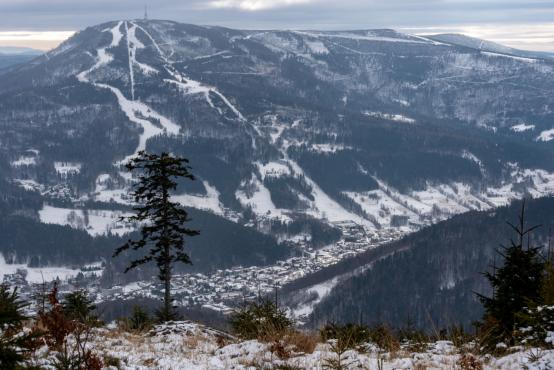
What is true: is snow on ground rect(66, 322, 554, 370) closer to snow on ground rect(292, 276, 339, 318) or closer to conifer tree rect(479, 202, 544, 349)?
conifer tree rect(479, 202, 544, 349)

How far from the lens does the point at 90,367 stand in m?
10.7

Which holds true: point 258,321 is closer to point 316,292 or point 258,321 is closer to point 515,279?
point 515,279

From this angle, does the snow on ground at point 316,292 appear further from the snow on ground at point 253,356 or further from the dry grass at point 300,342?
the dry grass at point 300,342

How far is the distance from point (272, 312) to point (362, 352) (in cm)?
614

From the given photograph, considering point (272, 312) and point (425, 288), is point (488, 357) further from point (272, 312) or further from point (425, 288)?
point (425, 288)

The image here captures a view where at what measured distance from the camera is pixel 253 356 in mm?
15234

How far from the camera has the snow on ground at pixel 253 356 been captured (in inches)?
512

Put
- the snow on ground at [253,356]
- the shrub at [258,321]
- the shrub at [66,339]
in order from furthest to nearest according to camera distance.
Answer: the shrub at [258,321] → the snow on ground at [253,356] → the shrub at [66,339]

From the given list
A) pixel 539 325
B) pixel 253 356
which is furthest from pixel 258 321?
pixel 539 325

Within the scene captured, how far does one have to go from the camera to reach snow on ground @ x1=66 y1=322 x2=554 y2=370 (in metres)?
13.0

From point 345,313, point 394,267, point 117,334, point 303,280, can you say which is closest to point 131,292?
point 303,280

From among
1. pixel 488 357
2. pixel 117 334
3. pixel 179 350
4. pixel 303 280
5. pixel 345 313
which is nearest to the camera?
pixel 488 357

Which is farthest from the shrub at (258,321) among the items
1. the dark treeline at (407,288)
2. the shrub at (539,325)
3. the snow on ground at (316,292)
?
the snow on ground at (316,292)

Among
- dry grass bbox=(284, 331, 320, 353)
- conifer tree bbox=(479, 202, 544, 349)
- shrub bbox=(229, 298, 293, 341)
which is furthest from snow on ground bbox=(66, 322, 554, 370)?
conifer tree bbox=(479, 202, 544, 349)
